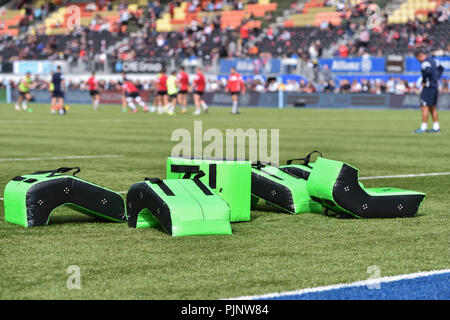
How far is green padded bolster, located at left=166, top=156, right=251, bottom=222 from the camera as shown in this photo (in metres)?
7.64

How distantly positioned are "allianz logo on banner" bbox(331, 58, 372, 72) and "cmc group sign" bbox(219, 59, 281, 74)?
3712mm

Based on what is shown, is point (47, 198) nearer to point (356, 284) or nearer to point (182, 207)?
point (182, 207)

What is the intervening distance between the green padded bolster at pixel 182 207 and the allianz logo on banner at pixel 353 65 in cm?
3880

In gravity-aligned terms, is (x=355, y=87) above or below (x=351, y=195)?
below

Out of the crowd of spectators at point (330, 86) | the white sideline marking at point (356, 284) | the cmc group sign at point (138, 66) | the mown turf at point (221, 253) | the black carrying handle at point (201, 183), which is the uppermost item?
the black carrying handle at point (201, 183)

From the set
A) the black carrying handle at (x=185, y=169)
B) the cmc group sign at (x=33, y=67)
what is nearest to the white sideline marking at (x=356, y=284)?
the black carrying handle at (x=185, y=169)

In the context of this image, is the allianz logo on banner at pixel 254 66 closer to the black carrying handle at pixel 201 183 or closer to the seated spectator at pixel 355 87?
the seated spectator at pixel 355 87

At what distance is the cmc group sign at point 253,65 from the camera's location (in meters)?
48.7

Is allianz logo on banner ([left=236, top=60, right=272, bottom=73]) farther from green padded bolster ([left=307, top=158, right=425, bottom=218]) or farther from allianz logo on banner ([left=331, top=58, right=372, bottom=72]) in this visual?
green padded bolster ([left=307, top=158, right=425, bottom=218])

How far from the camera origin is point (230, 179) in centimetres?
768

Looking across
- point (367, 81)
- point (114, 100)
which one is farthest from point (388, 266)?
point (114, 100)

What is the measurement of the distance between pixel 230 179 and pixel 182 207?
3.62ft

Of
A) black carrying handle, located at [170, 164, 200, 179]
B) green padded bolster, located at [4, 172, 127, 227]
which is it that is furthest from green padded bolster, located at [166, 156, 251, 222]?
green padded bolster, located at [4, 172, 127, 227]

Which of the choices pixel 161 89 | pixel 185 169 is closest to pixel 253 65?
pixel 161 89
